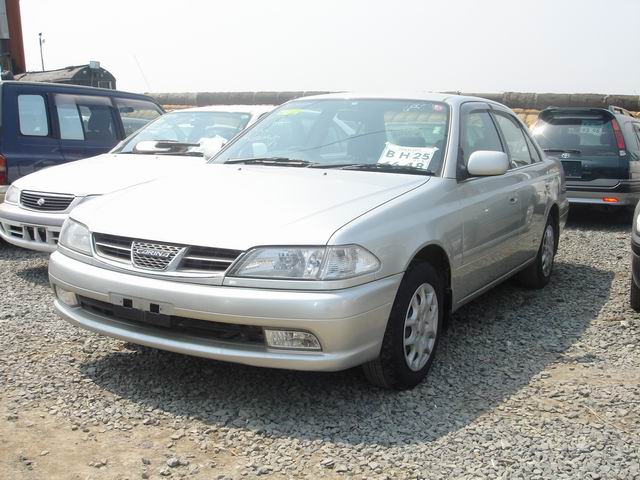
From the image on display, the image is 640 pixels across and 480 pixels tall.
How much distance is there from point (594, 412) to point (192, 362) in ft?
7.18

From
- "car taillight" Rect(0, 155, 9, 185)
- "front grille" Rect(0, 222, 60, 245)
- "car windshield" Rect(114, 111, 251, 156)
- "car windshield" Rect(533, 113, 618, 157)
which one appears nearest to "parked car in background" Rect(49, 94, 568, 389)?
"front grille" Rect(0, 222, 60, 245)

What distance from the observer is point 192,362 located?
164 inches

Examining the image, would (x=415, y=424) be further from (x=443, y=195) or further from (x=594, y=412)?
(x=443, y=195)

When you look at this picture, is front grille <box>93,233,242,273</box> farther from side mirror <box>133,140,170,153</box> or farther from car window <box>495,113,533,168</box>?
side mirror <box>133,140,170,153</box>

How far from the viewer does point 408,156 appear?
4406mm

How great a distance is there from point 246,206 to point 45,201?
3028 millimetres

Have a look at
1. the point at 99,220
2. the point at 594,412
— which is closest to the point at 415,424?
the point at 594,412

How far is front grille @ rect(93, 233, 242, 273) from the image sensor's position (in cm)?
335

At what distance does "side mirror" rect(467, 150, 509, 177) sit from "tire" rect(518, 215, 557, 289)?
1785mm

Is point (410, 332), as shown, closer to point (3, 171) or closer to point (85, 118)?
point (3, 171)

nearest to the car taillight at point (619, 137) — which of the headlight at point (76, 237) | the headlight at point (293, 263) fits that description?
the headlight at point (293, 263)

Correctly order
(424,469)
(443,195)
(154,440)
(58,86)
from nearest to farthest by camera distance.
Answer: (424,469)
(154,440)
(443,195)
(58,86)

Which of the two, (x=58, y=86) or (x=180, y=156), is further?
(x=58, y=86)

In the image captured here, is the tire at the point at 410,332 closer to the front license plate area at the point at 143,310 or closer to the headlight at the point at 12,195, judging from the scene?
the front license plate area at the point at 143,310
